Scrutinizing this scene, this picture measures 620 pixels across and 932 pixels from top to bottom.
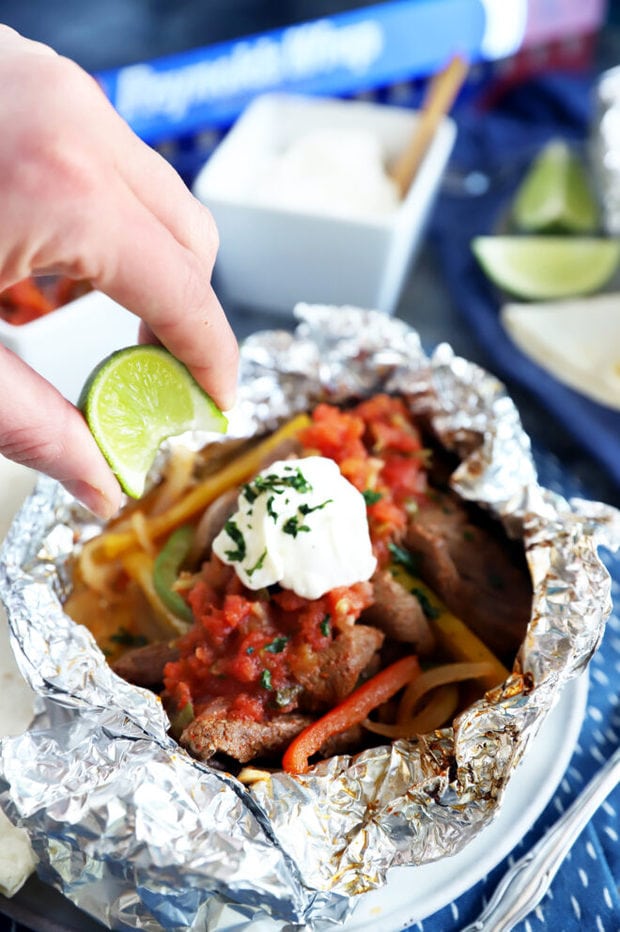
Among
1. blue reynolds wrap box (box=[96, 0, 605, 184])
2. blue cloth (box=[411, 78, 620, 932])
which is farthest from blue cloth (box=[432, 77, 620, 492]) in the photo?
blue reynolds wrap box (box=[96, 0, 605, 184])

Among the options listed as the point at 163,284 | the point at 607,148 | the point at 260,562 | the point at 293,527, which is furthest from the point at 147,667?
the point at 607,148

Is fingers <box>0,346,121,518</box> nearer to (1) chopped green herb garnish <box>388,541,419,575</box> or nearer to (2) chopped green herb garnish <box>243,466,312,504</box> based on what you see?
(2) chopped green herb garnish <box>243,466,312,504</box>

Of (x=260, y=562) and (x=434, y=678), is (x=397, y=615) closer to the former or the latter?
(x=434, y=678)

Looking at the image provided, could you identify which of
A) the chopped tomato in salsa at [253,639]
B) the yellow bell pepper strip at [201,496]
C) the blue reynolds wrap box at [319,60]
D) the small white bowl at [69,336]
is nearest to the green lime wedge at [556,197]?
the blue reynolds wrap box at [319,60]

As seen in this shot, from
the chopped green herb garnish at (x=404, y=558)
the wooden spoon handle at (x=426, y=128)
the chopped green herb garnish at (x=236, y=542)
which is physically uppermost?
the wooden spoon handle at (x=426, y=128)

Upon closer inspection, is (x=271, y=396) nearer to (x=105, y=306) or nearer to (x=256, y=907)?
(x=105, y=306)

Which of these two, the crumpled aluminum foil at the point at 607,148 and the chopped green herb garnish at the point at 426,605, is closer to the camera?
the chopped green herb garnish at the point at 426,605

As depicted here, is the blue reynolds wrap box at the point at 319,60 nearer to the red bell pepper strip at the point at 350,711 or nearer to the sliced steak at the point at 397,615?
the sliced steak at the point at 397,615
